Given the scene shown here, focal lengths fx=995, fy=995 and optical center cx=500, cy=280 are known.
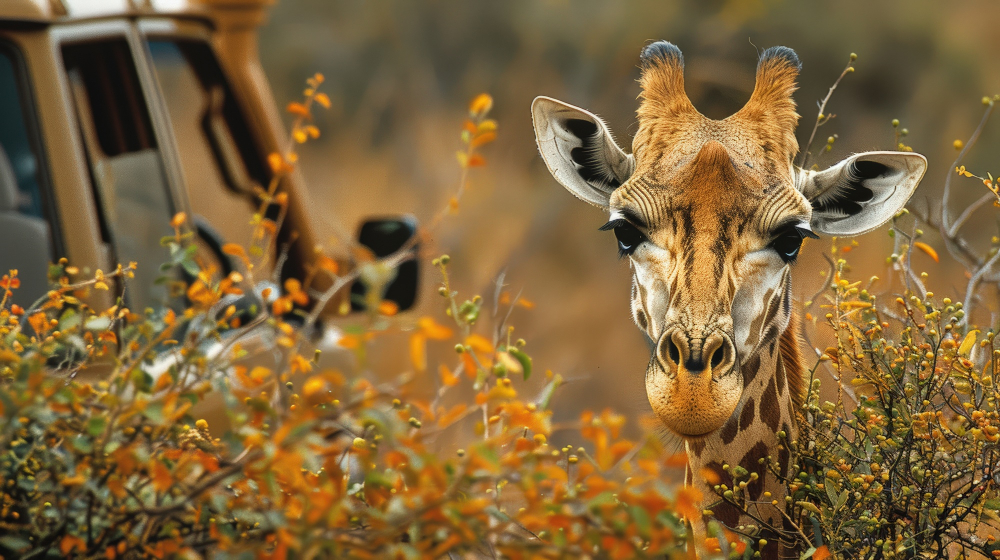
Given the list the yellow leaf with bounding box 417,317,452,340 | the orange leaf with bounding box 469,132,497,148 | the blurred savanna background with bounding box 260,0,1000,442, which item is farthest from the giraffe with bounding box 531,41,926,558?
the blurred savanna background with bounding box 260,0,1000,442

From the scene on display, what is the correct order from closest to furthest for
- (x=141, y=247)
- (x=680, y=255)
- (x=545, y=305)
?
(x=680, y=255) → (x=141, y=247) → (x=545, y=305)

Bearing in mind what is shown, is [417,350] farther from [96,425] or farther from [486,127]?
[486,127]

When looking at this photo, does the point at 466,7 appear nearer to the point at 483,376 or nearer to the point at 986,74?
the point at 986,74

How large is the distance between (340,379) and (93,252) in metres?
2.01

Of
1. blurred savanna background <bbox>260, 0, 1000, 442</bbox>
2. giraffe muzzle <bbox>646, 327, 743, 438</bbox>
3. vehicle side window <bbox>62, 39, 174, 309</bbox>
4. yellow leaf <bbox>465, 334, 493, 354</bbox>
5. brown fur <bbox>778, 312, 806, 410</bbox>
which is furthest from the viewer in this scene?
blurred savanna background <bbox>260, 0, 1000, 442</bbox>

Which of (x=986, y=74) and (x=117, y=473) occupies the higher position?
(x=117, y=473)

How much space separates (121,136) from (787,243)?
9.16 feet

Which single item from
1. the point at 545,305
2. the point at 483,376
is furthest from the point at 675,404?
the point at 545,305

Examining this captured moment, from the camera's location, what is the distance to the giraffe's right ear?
105 inches

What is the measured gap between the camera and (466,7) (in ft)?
55.9

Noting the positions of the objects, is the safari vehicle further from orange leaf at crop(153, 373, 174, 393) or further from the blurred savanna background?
the blurred savanna background

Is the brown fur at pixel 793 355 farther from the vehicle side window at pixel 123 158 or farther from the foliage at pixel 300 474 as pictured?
the vehicle side window at pixel 123 158

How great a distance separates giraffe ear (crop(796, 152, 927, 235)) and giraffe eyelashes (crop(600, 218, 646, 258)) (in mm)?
446

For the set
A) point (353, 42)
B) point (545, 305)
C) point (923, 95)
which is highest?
point (353, 42)
